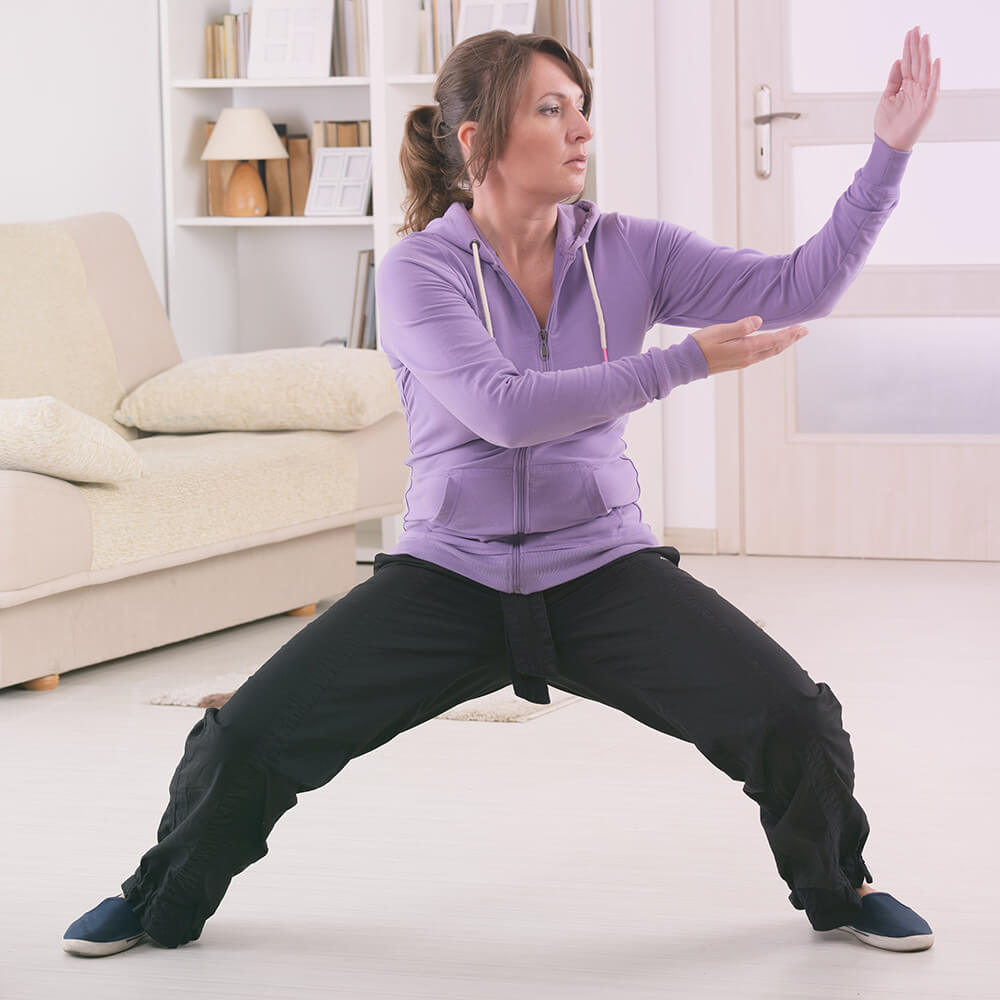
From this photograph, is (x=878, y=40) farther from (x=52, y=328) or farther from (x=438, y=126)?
(x=438, y=126)

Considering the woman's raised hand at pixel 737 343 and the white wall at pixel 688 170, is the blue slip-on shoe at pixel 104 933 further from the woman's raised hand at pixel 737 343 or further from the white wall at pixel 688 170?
the white wall at pixel 688 170

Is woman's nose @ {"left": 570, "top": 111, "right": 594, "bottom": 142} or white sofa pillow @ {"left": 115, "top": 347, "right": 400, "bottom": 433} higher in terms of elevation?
woman's nose @ {"left": 570, "top": 111, "right": 594, "bottom": 142}

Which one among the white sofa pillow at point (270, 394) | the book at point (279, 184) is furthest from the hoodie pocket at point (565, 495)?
the book at point (279, 184)

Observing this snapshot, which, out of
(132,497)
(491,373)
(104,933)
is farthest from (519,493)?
(132,497)

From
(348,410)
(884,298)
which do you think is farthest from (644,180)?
(348,410)

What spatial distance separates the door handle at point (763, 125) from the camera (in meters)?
4.48

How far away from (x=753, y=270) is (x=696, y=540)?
2.83m

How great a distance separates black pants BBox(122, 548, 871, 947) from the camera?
65.8 inches

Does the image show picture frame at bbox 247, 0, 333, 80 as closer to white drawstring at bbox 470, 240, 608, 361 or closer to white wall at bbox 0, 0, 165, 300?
white wall at bbox 0, 0, 165, 300

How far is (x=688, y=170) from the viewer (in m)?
4.62

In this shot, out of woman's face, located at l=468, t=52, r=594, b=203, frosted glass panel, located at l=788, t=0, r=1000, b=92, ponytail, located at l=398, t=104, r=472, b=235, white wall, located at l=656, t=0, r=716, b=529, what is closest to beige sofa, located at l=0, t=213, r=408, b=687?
white wall, located at l=656, t=0, r=716, b=529

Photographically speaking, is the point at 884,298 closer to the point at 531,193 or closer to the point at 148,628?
the point at 148,628

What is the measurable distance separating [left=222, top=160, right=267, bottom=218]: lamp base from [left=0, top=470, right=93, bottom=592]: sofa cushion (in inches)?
74.1

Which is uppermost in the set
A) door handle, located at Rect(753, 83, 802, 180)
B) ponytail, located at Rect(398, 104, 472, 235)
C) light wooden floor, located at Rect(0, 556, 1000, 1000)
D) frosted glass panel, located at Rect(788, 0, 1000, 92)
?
frosted glass panel, located at Rect(788, 0, 1000, 92)
